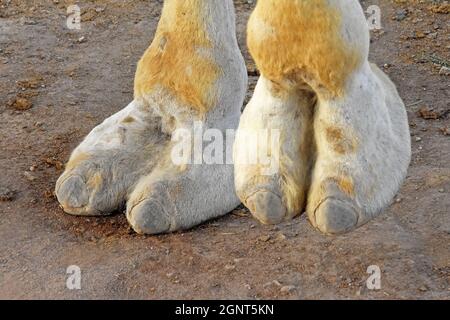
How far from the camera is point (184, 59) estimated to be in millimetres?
2729

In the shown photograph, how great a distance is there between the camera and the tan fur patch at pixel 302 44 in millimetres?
1782

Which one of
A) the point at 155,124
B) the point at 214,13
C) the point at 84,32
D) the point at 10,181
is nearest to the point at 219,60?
the point at 214,13

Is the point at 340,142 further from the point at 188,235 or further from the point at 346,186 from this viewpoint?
the point at 188,235

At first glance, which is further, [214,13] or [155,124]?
[155,124]

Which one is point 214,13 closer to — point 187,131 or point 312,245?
point 187,131

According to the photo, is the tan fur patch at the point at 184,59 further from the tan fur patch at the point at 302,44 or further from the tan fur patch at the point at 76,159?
the tan fur patch at the point at 302,44

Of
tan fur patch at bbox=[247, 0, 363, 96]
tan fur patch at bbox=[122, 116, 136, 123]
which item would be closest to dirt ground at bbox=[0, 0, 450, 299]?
tan fur patch at bbox=[122, 116, 136, 123]

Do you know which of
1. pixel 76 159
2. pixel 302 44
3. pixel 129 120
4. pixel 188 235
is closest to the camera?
pixel 302 44


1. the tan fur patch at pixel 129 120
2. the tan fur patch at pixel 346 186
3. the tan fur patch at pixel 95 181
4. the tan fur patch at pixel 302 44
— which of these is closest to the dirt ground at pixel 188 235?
the tan fur patch at pixel 95 181

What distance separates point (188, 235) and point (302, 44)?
1028mm

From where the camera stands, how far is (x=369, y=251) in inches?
99.9

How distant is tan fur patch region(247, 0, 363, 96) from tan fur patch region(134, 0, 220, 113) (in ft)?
2.76

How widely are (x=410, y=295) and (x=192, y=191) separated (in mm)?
722

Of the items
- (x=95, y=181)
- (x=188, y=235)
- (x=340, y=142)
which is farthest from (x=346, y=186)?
(x=95, y=181)
